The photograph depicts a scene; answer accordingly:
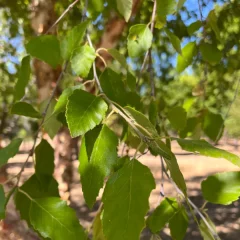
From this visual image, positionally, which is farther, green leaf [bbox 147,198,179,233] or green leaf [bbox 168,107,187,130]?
green leaf [bbox 168,107,187,130]

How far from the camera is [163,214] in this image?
1.71ft

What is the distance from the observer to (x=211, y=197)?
49cm

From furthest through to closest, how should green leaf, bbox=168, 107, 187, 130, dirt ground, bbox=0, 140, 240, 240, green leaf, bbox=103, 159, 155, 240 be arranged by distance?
dirt ground, bbox=0, 140, 240, 240 → green leaf, bbox=168, 107, 187, 130 → green leaf, bbox=103, 159, 155, 240

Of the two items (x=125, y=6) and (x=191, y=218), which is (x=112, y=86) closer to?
(x=125, y=6)

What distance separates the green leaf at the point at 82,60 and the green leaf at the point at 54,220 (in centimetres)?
15

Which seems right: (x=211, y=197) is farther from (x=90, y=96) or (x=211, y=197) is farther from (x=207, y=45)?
(x=207, y=45)

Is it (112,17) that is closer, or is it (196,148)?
(196,148)

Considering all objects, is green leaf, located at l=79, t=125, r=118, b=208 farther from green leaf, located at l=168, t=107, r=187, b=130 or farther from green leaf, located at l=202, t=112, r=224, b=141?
green leaf, located at l=202, t=112, r=224, b=141

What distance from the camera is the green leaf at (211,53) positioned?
75 centimetres

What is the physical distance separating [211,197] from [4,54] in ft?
7.10

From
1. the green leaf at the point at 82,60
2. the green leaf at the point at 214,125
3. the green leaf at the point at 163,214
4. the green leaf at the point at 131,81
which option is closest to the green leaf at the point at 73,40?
the green leaf at the point at 82,60

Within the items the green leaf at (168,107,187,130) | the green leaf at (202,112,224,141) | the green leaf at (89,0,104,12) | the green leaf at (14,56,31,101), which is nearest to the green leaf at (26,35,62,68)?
the green leaf at (14,56,31,101)

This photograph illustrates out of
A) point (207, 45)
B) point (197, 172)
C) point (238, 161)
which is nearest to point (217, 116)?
point (207, 45)

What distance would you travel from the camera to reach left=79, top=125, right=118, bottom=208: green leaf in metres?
0.39
